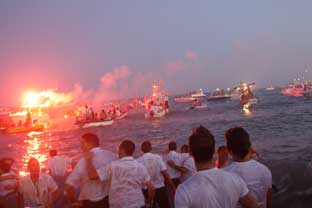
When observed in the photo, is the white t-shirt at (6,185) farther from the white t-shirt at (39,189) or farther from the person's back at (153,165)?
the person's back at (153,165)

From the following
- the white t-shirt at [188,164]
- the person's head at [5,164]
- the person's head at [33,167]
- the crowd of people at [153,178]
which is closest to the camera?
the crowd of people at [153,178]

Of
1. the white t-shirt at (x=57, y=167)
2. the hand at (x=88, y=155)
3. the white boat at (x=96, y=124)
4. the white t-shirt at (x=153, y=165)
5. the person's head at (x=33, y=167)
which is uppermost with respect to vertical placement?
the hand at (x=88, y=155)

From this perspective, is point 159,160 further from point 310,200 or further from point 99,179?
point 310,200

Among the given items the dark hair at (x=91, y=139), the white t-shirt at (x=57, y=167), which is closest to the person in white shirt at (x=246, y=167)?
the dark hair at (x=91, y=139)

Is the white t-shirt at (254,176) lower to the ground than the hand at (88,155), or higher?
lower

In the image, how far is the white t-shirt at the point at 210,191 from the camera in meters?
3.02

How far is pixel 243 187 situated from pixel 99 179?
267 cm

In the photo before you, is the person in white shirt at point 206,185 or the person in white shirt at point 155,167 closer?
the person in white shirt at point 206,185

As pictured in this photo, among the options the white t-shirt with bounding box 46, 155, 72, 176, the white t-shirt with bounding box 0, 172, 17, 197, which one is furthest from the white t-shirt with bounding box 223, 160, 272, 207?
the white t-shirt with bounding box 46, 155, 72, 176

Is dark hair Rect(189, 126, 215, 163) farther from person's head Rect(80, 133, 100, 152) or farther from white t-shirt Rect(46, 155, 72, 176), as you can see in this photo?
white t-shirt Rect(46, 155, 72, 176)

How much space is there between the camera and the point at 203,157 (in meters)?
3.14

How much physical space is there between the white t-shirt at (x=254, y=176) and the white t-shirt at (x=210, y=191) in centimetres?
107

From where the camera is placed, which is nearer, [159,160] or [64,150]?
[159,160]

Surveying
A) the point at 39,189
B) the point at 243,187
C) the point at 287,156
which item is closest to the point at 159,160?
the point at 39,189
